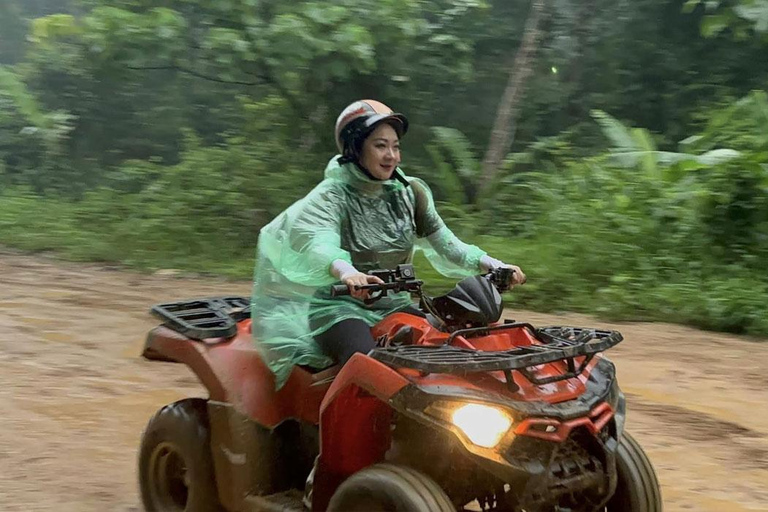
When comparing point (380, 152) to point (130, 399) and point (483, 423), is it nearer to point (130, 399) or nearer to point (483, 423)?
point (483, 423)

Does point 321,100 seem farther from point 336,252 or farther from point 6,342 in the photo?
point 336,252

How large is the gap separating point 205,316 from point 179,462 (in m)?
0.63

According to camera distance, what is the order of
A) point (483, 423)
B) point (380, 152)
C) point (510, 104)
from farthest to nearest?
point (510, 104)
point (380, 152)
point (483, 423)

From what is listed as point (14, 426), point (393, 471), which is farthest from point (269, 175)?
point (393, 471)

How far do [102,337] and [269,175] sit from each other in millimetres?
4990

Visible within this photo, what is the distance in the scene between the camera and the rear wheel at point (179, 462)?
3662mm

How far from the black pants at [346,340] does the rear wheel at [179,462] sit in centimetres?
72

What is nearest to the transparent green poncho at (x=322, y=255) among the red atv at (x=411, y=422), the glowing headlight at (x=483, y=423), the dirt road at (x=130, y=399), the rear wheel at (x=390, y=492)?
the red atv at (x=411, y=422)

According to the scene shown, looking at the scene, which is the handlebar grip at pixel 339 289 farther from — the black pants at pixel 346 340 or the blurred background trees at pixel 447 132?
the blurred background trees at pixel 447 132

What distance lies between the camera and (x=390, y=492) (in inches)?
107

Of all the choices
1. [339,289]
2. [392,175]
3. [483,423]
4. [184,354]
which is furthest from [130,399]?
[483,423]

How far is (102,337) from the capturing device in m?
7.29

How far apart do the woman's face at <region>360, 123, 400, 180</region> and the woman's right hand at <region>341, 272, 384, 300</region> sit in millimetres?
704

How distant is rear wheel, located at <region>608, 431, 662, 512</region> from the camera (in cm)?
320
